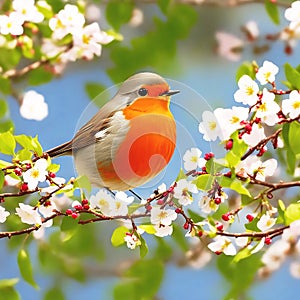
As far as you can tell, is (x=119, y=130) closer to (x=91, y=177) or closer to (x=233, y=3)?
(x=91, y=177)

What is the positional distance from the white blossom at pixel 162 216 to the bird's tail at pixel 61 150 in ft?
0.62

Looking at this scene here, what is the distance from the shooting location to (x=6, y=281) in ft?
4.36

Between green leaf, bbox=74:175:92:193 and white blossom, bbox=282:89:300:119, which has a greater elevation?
white blossom, bbox=282:89:300:119

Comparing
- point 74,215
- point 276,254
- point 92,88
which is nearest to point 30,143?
point 74,215

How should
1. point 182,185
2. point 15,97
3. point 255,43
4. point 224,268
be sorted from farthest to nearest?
1. point 255,43
2. point 15,97
3. point 224,268
4. point 182,185

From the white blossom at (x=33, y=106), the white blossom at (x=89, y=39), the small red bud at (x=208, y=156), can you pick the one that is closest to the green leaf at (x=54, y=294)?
the white blossom at (x=33, y=106)

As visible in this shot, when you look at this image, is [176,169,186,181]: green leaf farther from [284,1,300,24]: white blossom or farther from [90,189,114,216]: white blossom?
[284,1,300,24]: white blossom

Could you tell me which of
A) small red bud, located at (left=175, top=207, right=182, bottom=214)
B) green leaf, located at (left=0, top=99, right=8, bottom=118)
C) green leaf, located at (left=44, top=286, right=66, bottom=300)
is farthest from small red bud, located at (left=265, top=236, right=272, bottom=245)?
green leaf, located at (left=44, top=286, right=66, bottom=300)

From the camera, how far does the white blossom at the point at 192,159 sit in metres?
0.98

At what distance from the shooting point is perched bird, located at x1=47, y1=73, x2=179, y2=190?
98 centimetres

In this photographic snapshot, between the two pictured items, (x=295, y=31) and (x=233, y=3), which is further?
(x=233, y=3)

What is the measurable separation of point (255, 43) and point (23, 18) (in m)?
0.86

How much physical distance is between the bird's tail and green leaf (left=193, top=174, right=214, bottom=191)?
242 millimetres

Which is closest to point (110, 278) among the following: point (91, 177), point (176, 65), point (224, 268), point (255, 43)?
point (224, 268)
